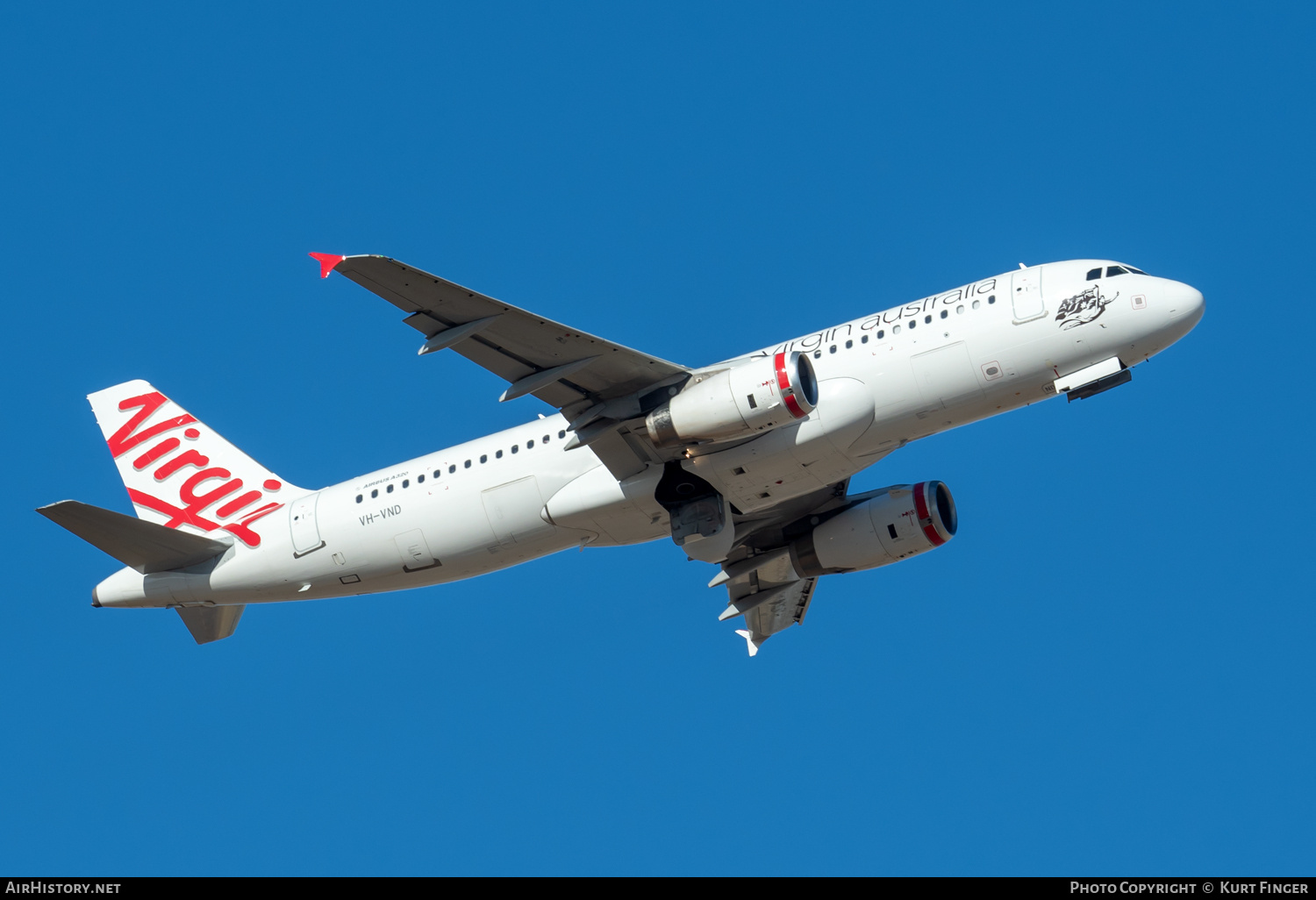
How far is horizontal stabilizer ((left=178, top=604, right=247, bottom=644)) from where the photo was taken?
43.0 meters

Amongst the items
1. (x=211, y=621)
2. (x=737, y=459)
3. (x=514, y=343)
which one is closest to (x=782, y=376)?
(x=737, y=459)

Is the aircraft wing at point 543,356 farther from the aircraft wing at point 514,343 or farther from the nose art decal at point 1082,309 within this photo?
the nose art decal at point 1082,309

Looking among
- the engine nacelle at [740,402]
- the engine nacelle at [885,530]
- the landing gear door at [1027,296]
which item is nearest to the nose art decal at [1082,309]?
the landing gear door at [1027,296]

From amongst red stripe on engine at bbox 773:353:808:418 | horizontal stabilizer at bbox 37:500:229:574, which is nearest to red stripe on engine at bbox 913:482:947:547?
red stripe on engine at bbox 773:353:808:418

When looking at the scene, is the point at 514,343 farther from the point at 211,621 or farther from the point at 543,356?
the point at 211,621

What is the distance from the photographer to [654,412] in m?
35.8

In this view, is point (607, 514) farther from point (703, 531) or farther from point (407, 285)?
point (407, 285)

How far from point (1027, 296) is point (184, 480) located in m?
24.6

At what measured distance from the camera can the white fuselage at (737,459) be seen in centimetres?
3547

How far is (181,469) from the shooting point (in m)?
44.1

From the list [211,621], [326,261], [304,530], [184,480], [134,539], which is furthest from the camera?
[184,480]

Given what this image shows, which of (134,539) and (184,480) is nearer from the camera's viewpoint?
(134,539)

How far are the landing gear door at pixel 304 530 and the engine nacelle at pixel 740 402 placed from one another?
34.9 ft

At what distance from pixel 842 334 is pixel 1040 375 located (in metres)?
4.86
